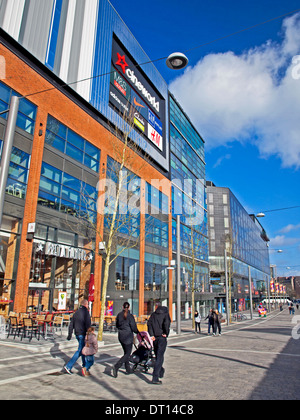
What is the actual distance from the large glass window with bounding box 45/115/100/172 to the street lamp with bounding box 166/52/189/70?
1259cm

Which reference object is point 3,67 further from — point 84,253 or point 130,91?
point 130,91

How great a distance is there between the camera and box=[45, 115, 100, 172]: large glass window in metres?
20.9

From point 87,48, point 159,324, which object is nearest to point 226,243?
point 87,48

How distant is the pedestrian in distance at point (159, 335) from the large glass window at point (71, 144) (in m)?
16.3

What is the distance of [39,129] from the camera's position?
771 inches

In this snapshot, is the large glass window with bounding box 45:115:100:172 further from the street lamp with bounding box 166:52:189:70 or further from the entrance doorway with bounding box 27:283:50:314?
the street lamp with bounding box 166:52:189:70

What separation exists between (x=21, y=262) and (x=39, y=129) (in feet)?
27.6

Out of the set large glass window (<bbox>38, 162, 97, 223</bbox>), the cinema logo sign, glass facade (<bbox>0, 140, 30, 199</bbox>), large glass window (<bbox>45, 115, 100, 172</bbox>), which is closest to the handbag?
large glass window (<bbox>38, 162, 97, 223</bbox>)

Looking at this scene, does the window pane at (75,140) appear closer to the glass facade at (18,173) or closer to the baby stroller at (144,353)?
the glass facade at (18,173)

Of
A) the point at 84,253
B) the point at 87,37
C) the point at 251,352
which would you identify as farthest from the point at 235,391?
the point at 87,37

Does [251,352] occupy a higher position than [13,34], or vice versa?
[13,34]

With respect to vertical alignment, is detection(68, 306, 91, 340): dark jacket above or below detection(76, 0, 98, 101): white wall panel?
below

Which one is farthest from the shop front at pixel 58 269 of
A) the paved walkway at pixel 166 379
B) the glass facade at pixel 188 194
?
the glass facade at pixel 188 194

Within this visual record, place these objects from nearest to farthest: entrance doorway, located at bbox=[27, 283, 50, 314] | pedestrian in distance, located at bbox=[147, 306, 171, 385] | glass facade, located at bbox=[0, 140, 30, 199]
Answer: pedestrian in distance, located at bbox=[147, 306, 171, 385] < glass facade, located at bbox=[0, 140, 30, 199] < entrance doorway, located at bbox=[27, 283, 50, 314]
